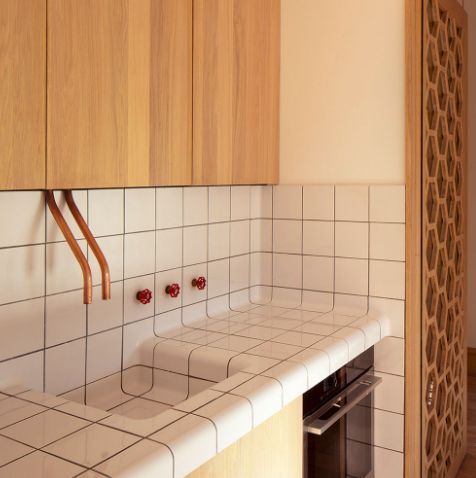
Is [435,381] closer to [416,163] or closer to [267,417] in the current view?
[416,163]

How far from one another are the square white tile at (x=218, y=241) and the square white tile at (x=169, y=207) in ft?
0.63

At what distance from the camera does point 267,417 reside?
4.62ft

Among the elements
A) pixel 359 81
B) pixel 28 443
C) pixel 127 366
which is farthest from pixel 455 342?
pixel 28 443

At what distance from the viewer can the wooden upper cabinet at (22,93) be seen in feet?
3.88

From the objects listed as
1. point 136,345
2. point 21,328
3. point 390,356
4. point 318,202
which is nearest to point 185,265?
point 136,345

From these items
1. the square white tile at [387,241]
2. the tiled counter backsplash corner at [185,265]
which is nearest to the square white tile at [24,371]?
the tiled counter backsplash corner at [185,265]

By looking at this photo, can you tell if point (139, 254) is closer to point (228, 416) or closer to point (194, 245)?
point (194, 245)

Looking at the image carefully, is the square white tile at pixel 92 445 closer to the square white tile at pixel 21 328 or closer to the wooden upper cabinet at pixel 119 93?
the square white tile at pixel 21 328

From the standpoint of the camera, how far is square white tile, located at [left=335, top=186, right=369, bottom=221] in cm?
220

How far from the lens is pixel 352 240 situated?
2227 mm

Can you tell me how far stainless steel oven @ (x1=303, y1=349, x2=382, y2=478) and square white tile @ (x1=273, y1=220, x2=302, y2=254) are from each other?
1.60ft

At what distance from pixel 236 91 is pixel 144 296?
0.73 metres

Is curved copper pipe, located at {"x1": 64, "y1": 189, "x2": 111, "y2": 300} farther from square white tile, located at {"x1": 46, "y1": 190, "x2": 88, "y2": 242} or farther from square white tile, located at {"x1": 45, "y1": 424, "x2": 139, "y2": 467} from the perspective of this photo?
square white tile, located at {"x1": 45, "y1": 424, "x2": 139, "y2": 467}

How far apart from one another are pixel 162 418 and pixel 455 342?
5.92 ft
